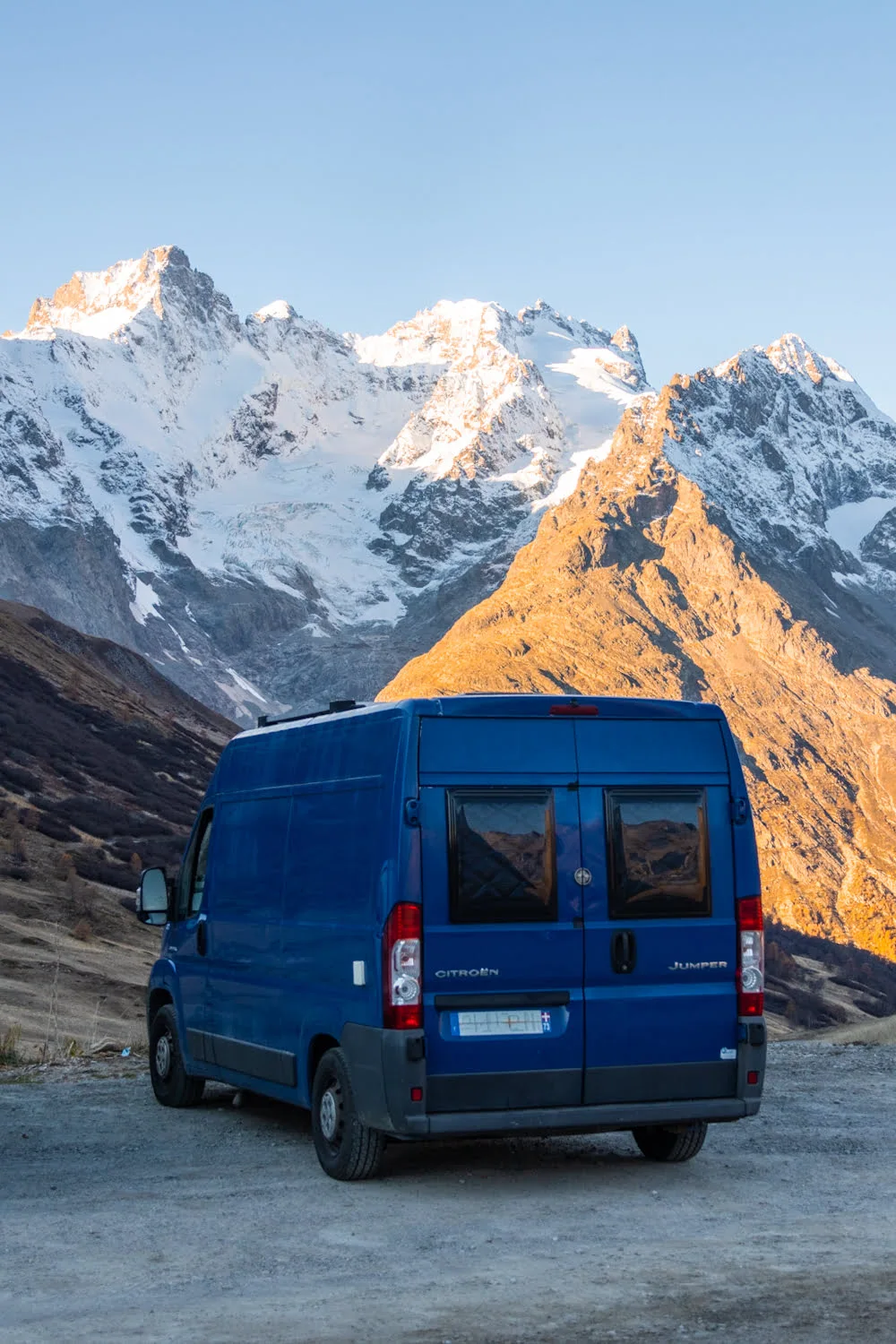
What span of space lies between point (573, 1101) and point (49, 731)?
46977mm

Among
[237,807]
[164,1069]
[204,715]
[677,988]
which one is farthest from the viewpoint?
[204,715]

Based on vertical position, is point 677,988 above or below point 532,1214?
above

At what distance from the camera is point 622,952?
29.4ft

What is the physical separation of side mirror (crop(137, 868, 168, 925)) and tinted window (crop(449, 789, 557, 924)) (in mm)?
3773

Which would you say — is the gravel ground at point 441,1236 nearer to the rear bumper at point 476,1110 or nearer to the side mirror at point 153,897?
the rear bumper at point 476,1110

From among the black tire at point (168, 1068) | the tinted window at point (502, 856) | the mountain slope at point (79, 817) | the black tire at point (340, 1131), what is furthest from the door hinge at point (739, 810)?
the mountain slope at point (79, 817)

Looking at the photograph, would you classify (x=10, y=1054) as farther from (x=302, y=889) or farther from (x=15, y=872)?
→ (x=15, y=872)

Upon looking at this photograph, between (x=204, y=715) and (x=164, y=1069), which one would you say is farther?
(x=204, y=715)

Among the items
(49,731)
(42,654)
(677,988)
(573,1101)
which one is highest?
(42,654)

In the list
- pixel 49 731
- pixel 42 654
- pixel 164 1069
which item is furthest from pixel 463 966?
pixel 42 654

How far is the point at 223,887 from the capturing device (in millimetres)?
11039

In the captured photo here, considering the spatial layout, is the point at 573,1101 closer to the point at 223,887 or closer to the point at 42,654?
the point at 223,887

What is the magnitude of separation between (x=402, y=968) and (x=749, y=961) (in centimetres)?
210

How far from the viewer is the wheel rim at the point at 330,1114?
9.20 m
